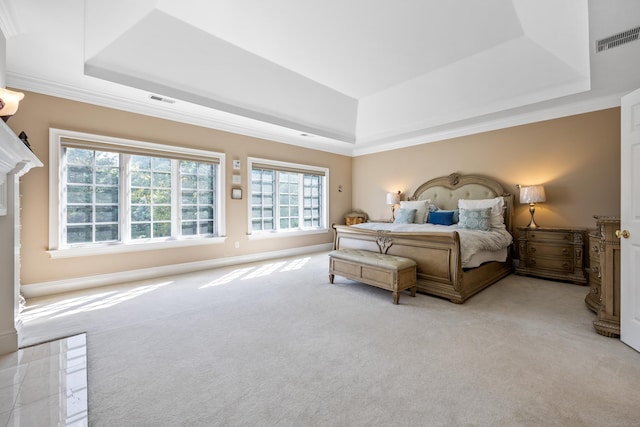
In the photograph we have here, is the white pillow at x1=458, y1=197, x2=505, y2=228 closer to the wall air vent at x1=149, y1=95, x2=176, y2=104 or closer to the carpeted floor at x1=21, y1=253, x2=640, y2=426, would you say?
the carpeted floor at x1=21, y1=253, x2=640, y2=426

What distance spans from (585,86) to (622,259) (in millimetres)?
2754

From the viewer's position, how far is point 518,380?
166 centimetres

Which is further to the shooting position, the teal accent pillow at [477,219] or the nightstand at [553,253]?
the teal accent pillow at [477,219]

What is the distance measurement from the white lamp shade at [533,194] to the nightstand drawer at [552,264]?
90cm

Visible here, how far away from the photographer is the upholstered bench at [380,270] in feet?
9.95

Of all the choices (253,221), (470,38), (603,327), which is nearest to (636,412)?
(603,327)

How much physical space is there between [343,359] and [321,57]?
364cm

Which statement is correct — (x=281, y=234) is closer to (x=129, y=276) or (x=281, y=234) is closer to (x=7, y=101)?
(x=129, y=276)

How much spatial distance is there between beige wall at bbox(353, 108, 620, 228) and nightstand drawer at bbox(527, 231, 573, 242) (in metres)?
0.41

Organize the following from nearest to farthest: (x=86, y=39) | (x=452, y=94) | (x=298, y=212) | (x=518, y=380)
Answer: (x=518, y=380) < (x=86, y=39) < (x=452, y=94) < (x=298, y=212)

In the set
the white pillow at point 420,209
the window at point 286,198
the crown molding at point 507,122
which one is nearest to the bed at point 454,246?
the white pillow at point 420,209

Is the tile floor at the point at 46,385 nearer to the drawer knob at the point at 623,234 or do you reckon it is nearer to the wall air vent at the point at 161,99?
the wall air vent at the point at 161,99

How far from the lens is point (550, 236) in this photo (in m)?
3.98

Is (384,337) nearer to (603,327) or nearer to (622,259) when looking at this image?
(603,327)
